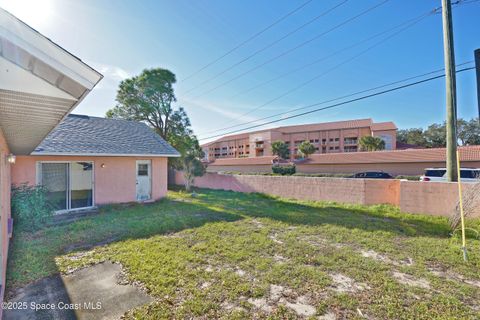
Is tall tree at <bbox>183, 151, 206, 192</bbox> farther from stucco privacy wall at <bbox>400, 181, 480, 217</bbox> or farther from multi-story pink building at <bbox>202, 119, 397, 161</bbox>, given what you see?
multi-story pink building at <bbox>202, 119, 397, 161</bbox>

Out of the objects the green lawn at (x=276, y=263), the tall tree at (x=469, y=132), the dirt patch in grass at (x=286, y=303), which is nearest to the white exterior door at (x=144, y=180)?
the green lawn at (x=276, y=263)

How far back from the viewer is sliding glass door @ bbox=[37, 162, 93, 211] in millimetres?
7777

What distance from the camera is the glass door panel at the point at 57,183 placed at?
7.77 meters

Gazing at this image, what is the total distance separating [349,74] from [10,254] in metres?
14.9

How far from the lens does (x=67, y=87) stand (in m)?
1.76

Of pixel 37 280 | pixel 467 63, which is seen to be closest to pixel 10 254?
pixel 37 280

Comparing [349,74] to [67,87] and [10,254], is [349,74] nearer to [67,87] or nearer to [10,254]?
[67,87]

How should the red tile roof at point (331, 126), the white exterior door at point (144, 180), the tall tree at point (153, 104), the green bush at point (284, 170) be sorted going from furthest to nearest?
1. the red tile roof at point (331, 126)
2. the green bush at point (284, 170)
3. the tall tree at point (153, 104)
4. the white exterior door at point (144, 180)

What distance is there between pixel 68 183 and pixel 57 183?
14.0 inches

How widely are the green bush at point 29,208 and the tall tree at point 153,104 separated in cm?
1186

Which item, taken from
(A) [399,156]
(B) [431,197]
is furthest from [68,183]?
(A) [399,156]

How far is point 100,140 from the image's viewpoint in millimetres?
9289

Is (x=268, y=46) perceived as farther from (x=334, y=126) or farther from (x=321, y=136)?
(x=334, y=126)

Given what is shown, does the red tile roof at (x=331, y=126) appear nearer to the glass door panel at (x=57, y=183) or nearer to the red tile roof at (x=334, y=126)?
the red tile roof at (x=334, y=126)
